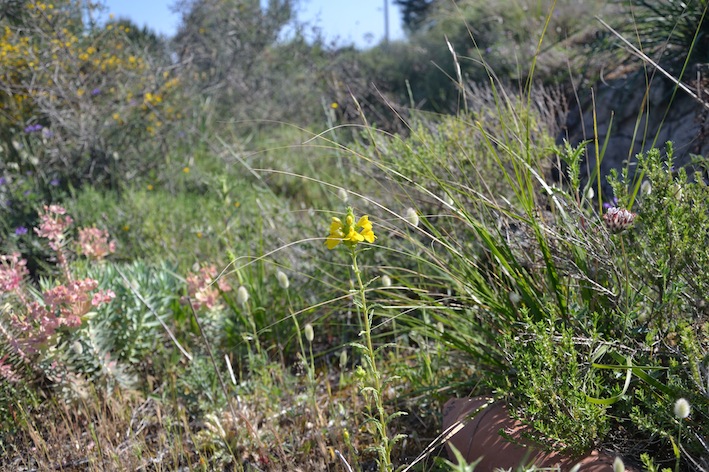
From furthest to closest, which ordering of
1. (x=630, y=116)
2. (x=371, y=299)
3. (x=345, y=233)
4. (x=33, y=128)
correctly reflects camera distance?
(x=33, y=128)
(x=630, y=116)
(x=371, y=299)
(x=345, y=233)

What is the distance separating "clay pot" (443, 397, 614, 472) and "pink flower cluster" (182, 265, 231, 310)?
1.25 meters

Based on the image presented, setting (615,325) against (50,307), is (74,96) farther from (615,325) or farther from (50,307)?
(615,325)

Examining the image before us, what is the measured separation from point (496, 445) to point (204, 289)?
1471mm

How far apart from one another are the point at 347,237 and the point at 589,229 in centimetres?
92

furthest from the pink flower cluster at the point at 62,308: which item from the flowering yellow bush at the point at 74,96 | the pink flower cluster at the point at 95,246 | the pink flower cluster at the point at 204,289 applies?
the flowering yellow bush at the point at 74,96

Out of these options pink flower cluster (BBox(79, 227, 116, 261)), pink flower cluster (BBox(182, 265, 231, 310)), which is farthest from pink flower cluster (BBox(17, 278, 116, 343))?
pink flower cluster (BBox(79, 227, 116, 261))

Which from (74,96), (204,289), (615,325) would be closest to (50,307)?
(204,289)

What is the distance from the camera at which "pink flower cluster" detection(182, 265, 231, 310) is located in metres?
2.69

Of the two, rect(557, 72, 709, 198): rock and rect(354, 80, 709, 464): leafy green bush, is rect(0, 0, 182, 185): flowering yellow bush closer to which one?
rect(557, 72, 709, 198): rock

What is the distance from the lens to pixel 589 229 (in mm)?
1972

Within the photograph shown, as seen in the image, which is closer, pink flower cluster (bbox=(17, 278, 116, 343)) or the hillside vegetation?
the hillside vegetation

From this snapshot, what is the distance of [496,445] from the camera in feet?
5.58

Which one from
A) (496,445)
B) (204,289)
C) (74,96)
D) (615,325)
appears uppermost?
(74,96)

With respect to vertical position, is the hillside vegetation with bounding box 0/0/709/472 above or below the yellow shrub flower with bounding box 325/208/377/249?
below
